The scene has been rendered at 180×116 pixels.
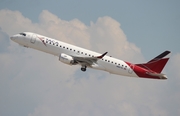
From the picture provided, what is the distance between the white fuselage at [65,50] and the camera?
3701 inches

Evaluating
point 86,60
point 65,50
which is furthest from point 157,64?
point 65,50

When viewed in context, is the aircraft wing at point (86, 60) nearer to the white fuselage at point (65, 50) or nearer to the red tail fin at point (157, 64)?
the white fuselage at point (65, 50)

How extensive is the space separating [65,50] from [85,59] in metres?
4.30

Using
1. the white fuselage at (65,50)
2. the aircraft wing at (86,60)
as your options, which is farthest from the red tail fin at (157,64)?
the aircraft wing at (86,60)

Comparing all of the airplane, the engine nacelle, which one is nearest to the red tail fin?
the airplane

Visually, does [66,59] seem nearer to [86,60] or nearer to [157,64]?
[86,60]

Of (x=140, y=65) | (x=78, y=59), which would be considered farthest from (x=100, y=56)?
(x=140, y=65)

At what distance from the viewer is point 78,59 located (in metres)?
94.7

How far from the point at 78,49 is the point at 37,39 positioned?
830 cm

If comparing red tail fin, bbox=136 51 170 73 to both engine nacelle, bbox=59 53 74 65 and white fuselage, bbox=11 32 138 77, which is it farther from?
engine nacelle, bbox=59 53 74 65

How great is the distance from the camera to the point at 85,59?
94500 millimetres

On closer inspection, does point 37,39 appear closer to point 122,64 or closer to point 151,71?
point 122,64

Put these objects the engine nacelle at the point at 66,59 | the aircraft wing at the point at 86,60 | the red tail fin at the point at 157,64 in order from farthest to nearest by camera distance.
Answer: the red tail fin at the point at 157,64, the aircraft wing at the point at 86,60, the engine nacelle at the point at 66,59

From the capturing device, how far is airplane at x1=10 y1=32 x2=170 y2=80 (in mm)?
94000
